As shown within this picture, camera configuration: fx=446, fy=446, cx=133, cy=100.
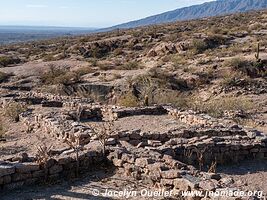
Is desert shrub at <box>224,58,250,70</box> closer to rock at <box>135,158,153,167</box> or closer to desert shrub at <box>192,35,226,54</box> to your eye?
desert shrub at <box>192,35,226,54</box>

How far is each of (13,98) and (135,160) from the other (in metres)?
12.1

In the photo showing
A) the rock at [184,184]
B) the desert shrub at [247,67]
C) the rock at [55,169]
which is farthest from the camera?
the desert shrub at [247,67]

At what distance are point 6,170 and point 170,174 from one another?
3.04 metres

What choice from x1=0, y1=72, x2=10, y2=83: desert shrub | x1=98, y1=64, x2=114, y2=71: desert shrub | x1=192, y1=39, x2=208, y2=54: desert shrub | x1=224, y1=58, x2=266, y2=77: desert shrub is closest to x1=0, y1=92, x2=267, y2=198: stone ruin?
x1=224, y1=58, x2=266, y2=77: desert shrub

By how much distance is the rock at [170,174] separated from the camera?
8.16 metres

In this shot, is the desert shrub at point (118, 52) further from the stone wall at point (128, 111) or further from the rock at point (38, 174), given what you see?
the rock at point (38, 174)

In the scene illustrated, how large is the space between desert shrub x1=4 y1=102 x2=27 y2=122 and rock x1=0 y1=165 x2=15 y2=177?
325 inches

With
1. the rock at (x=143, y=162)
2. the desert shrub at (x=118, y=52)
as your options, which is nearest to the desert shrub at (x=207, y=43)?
the desert shrub at (x=118, y=52)

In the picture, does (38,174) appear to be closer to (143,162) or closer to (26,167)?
(26,167)

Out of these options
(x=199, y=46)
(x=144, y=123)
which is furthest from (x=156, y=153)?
(x=199, y=46)

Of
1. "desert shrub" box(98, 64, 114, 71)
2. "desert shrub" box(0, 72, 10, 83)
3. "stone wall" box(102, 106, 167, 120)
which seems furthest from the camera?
"desert shrub" box(98, 64, 114, 71)

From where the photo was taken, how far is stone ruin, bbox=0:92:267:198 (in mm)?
8336

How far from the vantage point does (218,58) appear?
29.1 m

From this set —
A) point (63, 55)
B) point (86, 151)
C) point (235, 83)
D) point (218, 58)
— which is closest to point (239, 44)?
point (218, 58)
